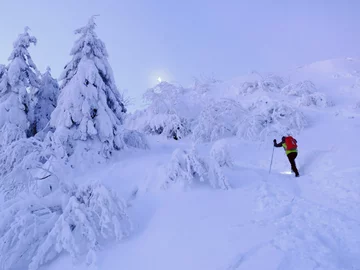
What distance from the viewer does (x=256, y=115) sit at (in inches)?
571

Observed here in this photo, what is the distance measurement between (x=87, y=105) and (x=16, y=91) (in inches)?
193

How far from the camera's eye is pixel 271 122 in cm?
1446

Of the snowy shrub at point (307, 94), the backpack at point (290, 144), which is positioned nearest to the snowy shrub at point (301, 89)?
the snowy shrub at point (307, 94)

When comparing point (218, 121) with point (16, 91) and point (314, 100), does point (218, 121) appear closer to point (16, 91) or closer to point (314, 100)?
point (314, 100)

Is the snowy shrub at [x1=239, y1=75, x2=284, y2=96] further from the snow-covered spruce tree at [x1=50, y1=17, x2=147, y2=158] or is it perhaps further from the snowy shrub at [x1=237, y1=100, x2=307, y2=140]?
the snow-covered spruce tree at [x1=50, y1=17, x2=147, y2=158]

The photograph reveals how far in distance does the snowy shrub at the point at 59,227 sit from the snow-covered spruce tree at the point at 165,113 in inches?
446

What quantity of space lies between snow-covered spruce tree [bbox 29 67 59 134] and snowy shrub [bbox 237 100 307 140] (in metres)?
10.5

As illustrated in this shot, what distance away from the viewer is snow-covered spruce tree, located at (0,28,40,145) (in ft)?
37.3

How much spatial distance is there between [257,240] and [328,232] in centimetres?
133

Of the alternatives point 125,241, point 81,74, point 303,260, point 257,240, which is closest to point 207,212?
point 257,240

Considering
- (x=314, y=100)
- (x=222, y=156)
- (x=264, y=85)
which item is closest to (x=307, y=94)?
(x=314, y=100)

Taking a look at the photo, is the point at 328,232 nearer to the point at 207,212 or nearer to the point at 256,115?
the point at 207,212

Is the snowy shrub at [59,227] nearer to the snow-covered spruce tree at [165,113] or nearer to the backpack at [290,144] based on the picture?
the backpack at [290,144]

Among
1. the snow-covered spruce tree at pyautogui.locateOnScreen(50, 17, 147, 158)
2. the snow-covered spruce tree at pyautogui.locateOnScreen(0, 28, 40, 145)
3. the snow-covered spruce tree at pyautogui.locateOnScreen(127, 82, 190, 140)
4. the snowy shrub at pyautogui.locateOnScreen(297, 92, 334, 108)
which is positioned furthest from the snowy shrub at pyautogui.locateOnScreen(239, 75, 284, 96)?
the snow-covered spruce tree at pyautogui.locateOnScreen(0, 28, 40, 145)
